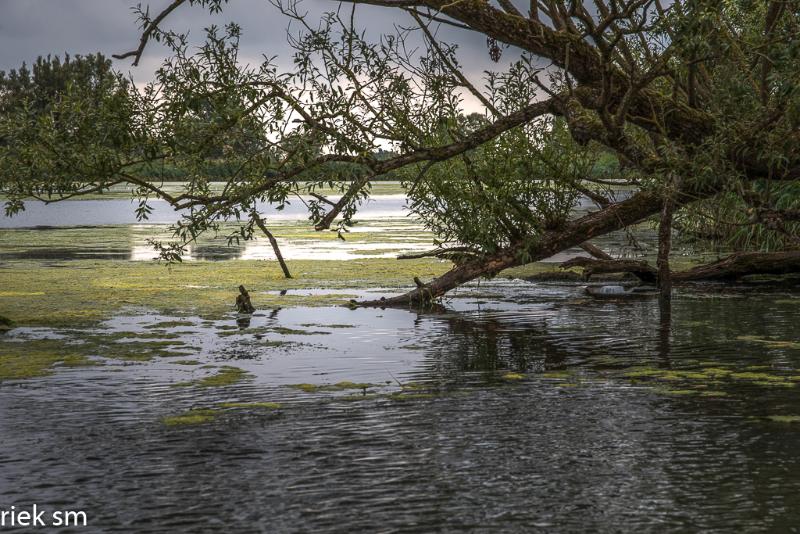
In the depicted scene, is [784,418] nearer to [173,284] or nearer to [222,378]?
[222,378]

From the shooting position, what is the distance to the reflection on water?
6.61m

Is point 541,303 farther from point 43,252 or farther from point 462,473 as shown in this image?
point 43,252

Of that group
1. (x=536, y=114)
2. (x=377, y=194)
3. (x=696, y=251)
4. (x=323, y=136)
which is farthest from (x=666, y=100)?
(x=377, y=194)

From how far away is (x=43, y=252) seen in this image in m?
27.5

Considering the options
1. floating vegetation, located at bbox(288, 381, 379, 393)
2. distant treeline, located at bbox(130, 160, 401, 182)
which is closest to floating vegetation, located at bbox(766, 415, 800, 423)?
floating vegetation, located at bbox(288, 381, 379, 393)

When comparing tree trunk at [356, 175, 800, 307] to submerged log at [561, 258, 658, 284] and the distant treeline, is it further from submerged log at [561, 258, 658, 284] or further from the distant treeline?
the distant treeline

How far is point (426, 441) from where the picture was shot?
8258mm

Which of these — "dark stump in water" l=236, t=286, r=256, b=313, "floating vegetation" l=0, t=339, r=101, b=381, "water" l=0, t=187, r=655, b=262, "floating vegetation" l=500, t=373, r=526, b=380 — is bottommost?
"floating vegetation" l=500, t=373, r=526, b=380

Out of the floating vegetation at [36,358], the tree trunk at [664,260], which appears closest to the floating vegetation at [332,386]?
the floating vegetation at [36,358]

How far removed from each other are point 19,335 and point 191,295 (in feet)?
14.8

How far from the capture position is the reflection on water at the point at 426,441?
260 inches

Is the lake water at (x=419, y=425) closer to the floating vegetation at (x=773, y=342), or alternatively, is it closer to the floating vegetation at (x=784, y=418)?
the floating vegetation at (x=784, y=418)

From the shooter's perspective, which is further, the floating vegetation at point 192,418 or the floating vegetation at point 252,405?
the floating vegetation at point 252,405

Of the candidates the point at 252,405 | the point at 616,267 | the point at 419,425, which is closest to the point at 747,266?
the point at 616,267
